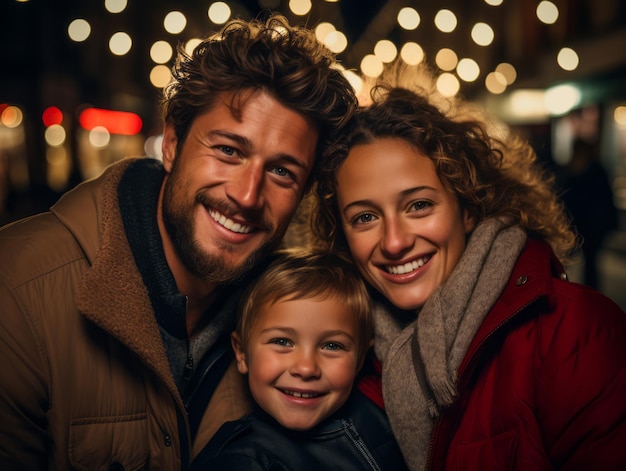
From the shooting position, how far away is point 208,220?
2.44 m

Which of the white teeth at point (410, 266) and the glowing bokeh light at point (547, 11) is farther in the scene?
the glowing bokeh light at point (547, 11)

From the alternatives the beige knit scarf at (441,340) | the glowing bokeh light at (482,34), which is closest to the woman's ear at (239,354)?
the beige knit scarf at (441,340)

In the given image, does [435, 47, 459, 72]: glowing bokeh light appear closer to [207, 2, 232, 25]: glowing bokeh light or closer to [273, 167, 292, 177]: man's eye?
[207, 2, 232, 25]: glowing bokeh light

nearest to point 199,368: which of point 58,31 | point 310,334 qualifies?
point 310,334

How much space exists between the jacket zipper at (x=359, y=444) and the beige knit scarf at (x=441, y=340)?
0.18m

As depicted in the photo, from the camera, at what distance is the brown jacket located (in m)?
1.93

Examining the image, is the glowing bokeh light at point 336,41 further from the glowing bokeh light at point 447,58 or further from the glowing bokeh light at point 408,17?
the glowing bokeh light at point 447,58

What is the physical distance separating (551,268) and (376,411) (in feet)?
3.23

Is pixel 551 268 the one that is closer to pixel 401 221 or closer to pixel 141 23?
pixel 401 221

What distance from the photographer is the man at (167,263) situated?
197 cm

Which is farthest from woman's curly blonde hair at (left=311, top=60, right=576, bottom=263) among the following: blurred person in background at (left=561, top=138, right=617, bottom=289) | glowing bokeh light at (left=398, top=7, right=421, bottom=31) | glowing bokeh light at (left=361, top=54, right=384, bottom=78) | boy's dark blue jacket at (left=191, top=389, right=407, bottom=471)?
glowing bokeh light at (left=361, top=54, right=384, bottom=78)

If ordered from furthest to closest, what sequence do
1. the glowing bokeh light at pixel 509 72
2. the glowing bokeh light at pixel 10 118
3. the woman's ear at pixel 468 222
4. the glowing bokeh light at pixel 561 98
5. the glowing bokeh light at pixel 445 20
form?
the glowing bokeh light at pixel 509 72 < the glowing bokeh light at pixel 561 98 < the glowing bokeh light at pixel 10 118 < the glowing bokeh light at pixel 445 20 < the woman's ear at pixel 468 222

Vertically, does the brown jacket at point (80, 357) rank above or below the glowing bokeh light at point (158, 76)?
below

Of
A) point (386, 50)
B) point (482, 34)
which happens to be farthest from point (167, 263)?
point (386, 50)
